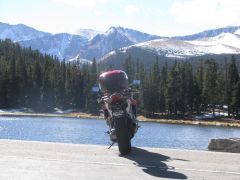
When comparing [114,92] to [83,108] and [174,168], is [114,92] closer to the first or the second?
[174,168]

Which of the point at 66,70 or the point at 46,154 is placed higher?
the point at 66,70

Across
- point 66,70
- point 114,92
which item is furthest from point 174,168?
point 66,70

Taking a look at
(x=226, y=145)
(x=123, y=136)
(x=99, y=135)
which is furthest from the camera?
(x=99, y=135)

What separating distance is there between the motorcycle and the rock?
4186 millimetres

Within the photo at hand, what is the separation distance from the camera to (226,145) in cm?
1856

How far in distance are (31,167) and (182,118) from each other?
5231 inches

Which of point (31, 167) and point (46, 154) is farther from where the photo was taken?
point (46, 154)

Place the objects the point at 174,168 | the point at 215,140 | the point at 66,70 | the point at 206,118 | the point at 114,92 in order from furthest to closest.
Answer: the point at 66,70, the point at 206,118, the point at 215,140, the point at 114,92, the point at 174,168

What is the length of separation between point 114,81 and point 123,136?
1.73 meters

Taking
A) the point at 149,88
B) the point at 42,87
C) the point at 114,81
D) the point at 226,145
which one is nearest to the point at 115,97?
the point at 114,81

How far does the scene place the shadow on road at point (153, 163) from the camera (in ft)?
37.0

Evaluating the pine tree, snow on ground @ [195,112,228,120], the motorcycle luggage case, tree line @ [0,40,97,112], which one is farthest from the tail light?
tree line @ [0,40,97,112]

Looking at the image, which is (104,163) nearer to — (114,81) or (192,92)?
(114,81)

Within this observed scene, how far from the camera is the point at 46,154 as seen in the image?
13.8m
